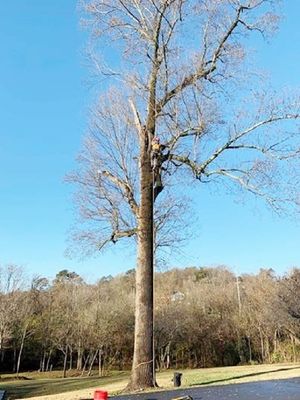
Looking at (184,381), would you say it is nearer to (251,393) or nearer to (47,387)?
(251,393)

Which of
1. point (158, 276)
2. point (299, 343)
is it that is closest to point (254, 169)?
point (299, 343)

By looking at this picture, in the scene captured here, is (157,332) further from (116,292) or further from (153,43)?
(153,43)

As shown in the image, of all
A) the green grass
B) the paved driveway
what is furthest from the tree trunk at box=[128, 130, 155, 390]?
the green grass

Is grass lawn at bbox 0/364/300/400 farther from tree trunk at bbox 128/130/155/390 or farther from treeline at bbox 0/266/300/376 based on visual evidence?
treeline at bbox 0/266/300/376

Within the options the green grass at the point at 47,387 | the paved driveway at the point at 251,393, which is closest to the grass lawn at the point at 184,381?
the green grass at the point at 47,387

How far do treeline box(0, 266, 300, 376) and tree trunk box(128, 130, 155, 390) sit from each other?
80.0 feet

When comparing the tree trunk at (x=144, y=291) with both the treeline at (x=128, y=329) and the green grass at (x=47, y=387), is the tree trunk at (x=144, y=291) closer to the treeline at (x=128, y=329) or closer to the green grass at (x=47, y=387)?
the green grass at (x=47, y=387)

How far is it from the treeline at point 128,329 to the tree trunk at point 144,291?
80.0 feet

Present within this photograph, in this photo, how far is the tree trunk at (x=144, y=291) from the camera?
1092cm

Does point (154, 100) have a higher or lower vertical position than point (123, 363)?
higher

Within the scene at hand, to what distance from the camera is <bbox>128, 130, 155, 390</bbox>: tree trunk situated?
430 inches

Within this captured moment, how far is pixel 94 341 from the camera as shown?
3722 cm

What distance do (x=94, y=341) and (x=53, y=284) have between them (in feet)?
38.5

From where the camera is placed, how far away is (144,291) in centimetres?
1136
